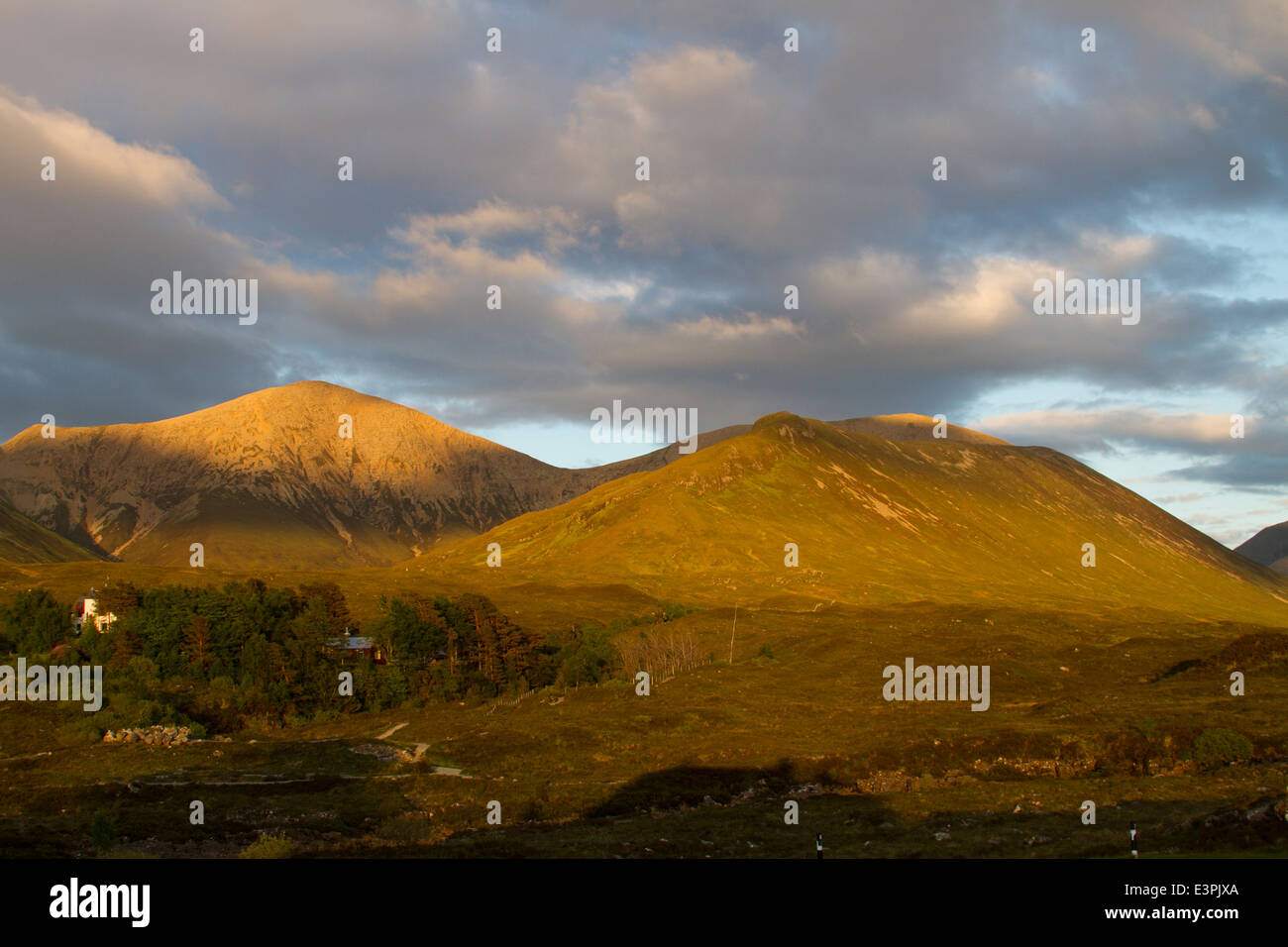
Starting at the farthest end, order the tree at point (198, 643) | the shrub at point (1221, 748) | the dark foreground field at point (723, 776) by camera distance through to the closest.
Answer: the tree at point (198, 643) < the shrub at point (1221, 748) < the dark foreground field at point (723, 776)

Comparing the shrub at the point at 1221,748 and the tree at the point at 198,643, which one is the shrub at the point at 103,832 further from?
the shrub at the point at 1221,748

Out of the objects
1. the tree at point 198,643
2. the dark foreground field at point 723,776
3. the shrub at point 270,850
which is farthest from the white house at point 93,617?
the shrub at point 270,850

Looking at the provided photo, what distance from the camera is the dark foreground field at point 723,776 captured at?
4762 centimetres

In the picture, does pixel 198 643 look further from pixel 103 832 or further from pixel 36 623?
pixel 103 832

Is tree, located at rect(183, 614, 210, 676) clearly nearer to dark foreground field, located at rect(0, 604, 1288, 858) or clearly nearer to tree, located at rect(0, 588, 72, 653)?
dark foreground field, located at rect(0, 604, 1288, 858)

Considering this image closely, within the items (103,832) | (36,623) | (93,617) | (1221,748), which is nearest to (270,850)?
(103,832)

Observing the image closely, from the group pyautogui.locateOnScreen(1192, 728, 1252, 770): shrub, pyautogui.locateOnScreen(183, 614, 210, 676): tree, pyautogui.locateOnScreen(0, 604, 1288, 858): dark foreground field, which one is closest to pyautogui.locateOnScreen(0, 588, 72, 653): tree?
pyautogui.locateOnScreen(183, 614, 210, 676): tree

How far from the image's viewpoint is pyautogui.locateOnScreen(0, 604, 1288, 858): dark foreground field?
47625 mm

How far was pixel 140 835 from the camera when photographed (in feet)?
177
